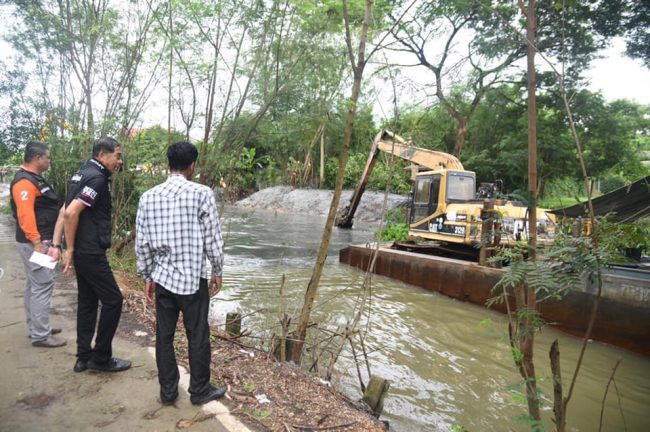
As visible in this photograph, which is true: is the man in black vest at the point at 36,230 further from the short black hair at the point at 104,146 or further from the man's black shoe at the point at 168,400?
the man's black shoe at the point at 168,400

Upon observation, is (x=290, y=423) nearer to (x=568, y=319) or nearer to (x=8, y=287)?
(x=8, y=287)

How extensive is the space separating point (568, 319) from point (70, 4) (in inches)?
395

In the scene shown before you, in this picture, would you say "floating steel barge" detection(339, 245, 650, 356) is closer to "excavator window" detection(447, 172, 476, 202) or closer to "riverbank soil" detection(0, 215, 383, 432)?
"excavator window" detection(447, 172, 476, 202)

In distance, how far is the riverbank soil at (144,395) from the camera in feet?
8.67

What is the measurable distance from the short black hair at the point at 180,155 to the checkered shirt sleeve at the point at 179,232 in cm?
8

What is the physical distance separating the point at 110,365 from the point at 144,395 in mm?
508

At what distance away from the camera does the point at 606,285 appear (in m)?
6.63

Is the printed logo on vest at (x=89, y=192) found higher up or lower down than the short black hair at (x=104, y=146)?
lower down

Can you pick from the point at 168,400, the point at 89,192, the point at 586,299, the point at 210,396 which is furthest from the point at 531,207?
the point at 586,299

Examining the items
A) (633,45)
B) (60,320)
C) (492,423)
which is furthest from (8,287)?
(633,45)

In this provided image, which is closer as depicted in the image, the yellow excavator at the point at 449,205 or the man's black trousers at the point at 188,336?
the man's black trousers at the point at 188,336

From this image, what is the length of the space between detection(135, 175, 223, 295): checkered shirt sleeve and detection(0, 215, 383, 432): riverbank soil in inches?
34.2

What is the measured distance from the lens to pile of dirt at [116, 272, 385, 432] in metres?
2.80

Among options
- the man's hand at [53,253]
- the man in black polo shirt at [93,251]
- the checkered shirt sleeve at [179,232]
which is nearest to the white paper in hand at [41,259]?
the man's hand at [53,253]
